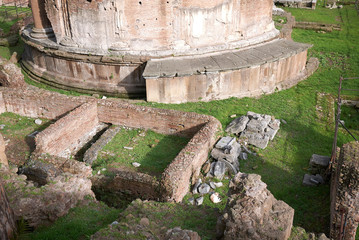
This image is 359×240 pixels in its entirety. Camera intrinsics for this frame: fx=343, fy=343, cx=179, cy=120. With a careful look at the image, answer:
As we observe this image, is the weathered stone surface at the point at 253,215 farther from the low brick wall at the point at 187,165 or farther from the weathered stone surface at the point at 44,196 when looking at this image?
the weathered stone surface at the point at 44,196

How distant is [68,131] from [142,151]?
1979 mm

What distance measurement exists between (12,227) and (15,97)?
6859mm

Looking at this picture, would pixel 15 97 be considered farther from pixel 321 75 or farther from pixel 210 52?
pixel 321 75

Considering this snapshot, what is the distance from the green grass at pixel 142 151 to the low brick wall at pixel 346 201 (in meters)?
3.61

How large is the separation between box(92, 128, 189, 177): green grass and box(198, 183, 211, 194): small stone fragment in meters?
0.99

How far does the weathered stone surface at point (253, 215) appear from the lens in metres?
4.25

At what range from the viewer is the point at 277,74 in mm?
Answer: 11930

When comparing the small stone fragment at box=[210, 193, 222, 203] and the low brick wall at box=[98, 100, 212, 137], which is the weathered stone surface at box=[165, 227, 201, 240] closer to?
the small stone fragment at box=[210, 193, 222, 203]

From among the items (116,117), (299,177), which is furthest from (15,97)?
(299,177)

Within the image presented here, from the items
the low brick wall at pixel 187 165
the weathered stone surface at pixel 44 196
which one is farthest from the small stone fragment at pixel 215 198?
the weathered stone surface at pixel 44 196

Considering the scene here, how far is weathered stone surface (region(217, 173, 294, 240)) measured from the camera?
4254 mm

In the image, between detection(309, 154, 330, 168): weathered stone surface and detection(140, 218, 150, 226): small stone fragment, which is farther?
detection(309, 154, 330, 168): weathered stone surface

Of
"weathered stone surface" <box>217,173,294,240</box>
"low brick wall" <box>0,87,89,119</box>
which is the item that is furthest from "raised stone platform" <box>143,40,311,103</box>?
"weathered stone surface" <box>217,173,294,240</box>

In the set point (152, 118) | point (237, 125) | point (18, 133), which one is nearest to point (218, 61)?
point (237, 125)
